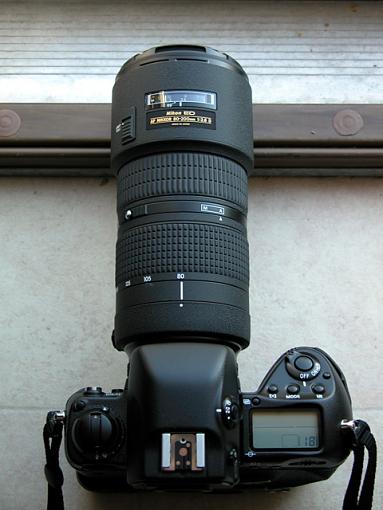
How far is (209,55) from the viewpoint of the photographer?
110 centimetres

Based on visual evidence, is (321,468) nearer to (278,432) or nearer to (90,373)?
(278,432)

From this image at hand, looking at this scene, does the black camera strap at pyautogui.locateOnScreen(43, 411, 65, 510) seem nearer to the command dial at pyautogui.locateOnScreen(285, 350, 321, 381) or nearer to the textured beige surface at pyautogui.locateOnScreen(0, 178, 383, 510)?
the textured beige surface at pyautogui.locateOnScreen(0, 178, 383, 510)

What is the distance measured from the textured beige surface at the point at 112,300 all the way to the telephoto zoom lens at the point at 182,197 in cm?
27

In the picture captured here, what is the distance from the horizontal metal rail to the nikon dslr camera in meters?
0.24

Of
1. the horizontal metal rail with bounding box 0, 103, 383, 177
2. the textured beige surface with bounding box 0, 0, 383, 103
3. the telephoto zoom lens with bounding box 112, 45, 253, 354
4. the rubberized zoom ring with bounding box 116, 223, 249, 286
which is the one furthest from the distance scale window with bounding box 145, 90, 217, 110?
the textured beige surface with bounding box 0, 0, 383, 103

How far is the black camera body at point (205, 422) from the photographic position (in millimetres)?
930

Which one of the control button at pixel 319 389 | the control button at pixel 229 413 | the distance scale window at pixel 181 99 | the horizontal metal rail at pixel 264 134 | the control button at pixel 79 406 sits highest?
the horizontal metal rail at pixel 264 134

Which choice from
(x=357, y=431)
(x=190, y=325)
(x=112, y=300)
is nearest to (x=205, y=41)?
(x=112, y=300)

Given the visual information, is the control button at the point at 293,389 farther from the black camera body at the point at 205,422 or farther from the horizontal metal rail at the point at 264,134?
the horizontal metal rail at the point at 264,134

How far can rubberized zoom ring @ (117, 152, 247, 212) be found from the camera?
41.4 inches

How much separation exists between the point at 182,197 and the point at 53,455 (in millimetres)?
378

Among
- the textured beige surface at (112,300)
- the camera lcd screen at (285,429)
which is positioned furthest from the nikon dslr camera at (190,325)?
the textured beige surface at (112,300)

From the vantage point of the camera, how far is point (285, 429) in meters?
1.02

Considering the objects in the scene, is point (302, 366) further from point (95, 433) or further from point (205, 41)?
point (205, 41)
